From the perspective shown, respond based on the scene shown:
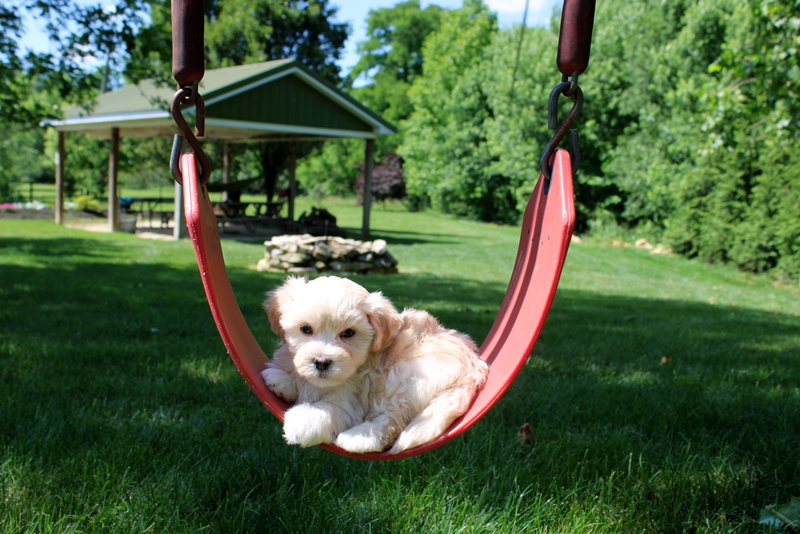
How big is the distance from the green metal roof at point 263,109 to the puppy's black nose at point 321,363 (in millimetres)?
12962

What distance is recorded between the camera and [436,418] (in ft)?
5.43

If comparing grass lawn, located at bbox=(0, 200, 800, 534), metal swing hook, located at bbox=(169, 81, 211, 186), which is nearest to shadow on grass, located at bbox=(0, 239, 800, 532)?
grass lawn, located at bbox=(0, 200, 800, 534)

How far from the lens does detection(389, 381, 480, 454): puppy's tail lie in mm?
1642

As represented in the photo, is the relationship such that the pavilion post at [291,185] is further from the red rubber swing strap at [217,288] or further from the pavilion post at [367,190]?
the red rubber swing strap at [217,288]

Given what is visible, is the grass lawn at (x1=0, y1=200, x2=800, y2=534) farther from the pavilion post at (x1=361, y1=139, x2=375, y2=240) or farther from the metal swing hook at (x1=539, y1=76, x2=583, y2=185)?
the pavilion post at (x1=361, y1=139, x2=375, y2=240)

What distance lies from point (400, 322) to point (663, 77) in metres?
21.0

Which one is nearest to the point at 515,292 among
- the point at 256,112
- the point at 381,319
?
the point at 381,319

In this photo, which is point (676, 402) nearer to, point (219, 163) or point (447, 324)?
point (447, 324)

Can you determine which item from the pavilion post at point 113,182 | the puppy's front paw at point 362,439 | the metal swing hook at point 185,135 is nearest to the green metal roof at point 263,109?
the pavilion post at point 113,182

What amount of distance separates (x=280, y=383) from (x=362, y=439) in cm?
32

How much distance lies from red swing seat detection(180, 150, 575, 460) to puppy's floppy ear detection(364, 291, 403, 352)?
1.00 ft

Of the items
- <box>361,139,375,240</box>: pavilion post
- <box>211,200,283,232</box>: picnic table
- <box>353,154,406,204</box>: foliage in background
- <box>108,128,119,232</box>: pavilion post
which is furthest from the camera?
<box>353,154,406,204</box>: foliage in background

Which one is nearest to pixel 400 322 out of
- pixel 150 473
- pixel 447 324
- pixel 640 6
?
pixel 150 473

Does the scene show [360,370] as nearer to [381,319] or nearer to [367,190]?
[381,319]
